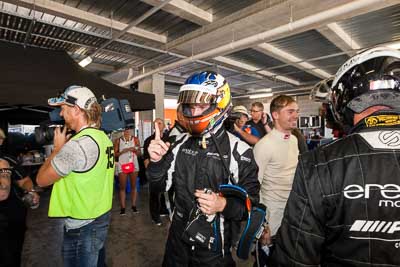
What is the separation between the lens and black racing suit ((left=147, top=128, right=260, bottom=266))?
126cm

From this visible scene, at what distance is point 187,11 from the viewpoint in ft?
12.5

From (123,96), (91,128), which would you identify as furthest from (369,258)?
(123,96)

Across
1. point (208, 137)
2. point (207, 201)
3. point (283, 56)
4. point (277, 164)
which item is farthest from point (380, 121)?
point (283, 56)

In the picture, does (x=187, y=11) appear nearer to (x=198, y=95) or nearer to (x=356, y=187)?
(x=198, y=95)

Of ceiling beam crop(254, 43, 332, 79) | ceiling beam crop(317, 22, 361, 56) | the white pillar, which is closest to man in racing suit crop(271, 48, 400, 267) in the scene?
ceiling beam crop(317, 22, 361, 56)

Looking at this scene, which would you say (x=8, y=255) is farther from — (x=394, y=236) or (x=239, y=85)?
(x=239, y=85)

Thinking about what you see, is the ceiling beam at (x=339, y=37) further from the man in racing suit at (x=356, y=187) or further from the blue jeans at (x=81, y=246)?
the blue jeans at (x=81, y=246)

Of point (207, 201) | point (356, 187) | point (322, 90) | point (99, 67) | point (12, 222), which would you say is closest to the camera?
point (356, 187)

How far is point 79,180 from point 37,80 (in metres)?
2.48

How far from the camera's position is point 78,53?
235 inches

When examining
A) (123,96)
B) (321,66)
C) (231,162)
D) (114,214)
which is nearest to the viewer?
(231,162)

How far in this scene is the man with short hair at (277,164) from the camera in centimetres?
204

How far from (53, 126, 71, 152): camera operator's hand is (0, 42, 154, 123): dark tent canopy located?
1.59 metres

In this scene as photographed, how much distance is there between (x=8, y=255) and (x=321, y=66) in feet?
26.9
